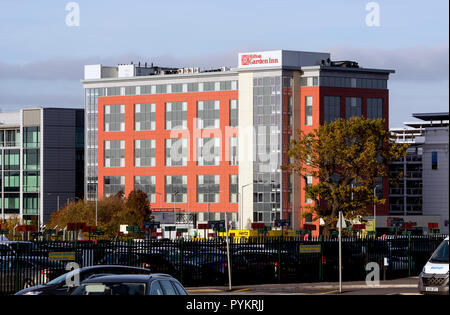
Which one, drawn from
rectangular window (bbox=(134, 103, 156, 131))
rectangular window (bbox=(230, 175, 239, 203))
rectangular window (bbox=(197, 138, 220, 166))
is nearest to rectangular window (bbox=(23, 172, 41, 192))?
rectangular window (bbox=(134, 103, 156, 131))

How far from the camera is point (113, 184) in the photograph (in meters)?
160

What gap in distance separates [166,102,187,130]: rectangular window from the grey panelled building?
2186 centimetres

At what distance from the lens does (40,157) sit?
166m

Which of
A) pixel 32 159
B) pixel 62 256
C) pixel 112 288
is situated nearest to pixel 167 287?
pixel 112 288

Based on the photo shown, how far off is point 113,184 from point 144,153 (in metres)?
7.63

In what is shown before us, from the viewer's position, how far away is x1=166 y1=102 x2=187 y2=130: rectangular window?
154 m

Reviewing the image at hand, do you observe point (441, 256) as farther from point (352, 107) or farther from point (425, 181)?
point (425, 181)

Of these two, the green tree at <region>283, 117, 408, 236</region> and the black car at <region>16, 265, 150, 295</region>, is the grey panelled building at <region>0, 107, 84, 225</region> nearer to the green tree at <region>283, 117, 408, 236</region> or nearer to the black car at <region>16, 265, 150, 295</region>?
the green tree at <region>283, 117, 408, 236</region>

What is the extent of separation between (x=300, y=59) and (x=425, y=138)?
120 ft

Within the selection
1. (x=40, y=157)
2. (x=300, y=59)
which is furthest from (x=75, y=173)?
(x=300, y=59)

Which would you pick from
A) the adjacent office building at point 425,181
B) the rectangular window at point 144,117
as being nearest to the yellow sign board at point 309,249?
the rectangular window at point 144,117

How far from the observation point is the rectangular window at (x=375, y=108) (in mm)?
150000

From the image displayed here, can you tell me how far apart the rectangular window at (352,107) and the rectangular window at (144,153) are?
33.0m
